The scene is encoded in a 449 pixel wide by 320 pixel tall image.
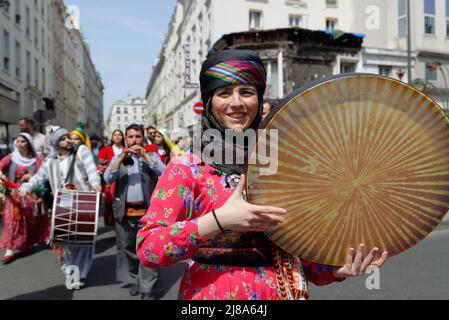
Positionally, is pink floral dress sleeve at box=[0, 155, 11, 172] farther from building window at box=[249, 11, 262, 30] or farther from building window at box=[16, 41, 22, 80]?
building window at box=[249, 11, 262, 30]

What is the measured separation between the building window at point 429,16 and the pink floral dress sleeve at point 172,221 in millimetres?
29156

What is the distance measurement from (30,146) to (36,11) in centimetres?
2155

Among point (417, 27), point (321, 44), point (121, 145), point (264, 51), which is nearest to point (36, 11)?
point (264, 51)

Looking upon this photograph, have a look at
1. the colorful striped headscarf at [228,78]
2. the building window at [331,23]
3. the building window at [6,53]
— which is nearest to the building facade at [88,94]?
the building window at [6,53]

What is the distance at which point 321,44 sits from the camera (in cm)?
2291

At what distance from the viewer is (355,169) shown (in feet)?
3.87

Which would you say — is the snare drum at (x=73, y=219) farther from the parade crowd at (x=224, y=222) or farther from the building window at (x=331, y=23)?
the building window at (x=331, y=23)

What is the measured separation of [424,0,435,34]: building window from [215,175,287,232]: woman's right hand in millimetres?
29213

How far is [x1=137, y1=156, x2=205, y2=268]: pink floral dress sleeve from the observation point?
1194 mm

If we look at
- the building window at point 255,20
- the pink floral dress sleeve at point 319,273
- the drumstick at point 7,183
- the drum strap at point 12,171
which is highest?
the building window at point 255,20

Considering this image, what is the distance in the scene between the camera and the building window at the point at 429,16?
25666 mm

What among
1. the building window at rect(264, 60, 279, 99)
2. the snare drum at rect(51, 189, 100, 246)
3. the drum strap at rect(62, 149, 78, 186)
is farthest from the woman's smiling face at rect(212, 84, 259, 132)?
the building window at rect(264, 60, 279, 99)

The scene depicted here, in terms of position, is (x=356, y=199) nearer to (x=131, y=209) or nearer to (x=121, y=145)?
(x=131, y=209)

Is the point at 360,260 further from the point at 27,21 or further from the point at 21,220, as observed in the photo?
the point at 27,21
